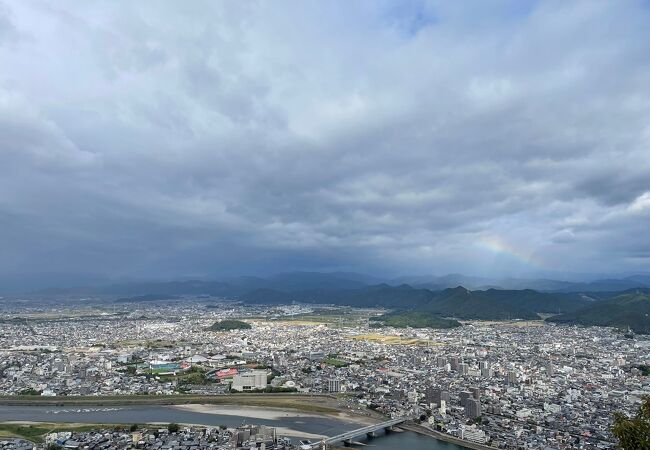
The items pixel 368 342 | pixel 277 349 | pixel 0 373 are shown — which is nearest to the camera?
pixel 0 373

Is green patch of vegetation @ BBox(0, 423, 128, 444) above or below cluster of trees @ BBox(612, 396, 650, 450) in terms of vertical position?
below

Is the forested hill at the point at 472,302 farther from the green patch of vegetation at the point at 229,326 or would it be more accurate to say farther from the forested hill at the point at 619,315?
the green patch of vegetation at the point at 229,326

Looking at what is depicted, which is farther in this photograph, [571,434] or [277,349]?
[277,349]

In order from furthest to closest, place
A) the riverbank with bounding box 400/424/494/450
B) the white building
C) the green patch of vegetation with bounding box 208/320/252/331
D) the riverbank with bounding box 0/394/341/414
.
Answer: the green patch of vegetation with bounding box 208/320/252/331
the white building
the riverbank with bounding box 0/394/341/414
the riverbank with bounding box 400/424/494/450

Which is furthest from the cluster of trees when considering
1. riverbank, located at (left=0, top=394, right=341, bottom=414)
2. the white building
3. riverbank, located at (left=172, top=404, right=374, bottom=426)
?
the white building

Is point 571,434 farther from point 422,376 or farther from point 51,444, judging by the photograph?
point 51,444

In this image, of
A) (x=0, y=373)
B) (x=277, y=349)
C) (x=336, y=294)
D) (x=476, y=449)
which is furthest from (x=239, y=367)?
(x=336, y=294)

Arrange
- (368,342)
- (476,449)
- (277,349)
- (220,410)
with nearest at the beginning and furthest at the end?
(476,449) < (220,410) < (277,349) < (368,342)

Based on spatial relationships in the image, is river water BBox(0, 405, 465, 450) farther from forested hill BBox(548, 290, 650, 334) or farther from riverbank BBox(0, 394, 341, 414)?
forested hill BBox(548, 290, 650, 334)
